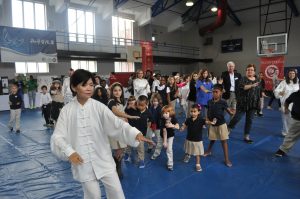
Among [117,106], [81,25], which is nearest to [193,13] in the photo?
[81,25]

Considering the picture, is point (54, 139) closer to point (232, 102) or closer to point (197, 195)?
point (197, 195)

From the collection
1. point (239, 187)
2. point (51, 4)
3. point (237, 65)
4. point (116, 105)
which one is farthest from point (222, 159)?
point (237, 65)

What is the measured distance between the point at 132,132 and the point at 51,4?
15.8 m

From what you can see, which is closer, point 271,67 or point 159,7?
point 271,67

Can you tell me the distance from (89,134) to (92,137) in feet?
0.12

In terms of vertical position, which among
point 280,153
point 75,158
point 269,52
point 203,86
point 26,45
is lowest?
point 280,153

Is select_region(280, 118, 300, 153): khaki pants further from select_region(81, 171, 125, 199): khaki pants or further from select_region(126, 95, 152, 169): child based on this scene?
select_region(81, 171, 125, 199): khaki pants

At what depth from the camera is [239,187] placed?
3420 mm

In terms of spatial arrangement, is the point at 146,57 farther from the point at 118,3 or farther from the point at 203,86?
the point at 203,86

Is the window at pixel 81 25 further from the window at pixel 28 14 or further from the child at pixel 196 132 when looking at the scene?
the child at pixel 196 132

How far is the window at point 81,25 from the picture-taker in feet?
53.8

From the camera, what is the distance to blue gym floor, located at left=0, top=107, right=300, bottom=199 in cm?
330

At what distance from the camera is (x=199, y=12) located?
21469 mm

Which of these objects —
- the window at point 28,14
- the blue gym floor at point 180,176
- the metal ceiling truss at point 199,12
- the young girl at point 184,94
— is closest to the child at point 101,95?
the blue gym floor at point 180,176
